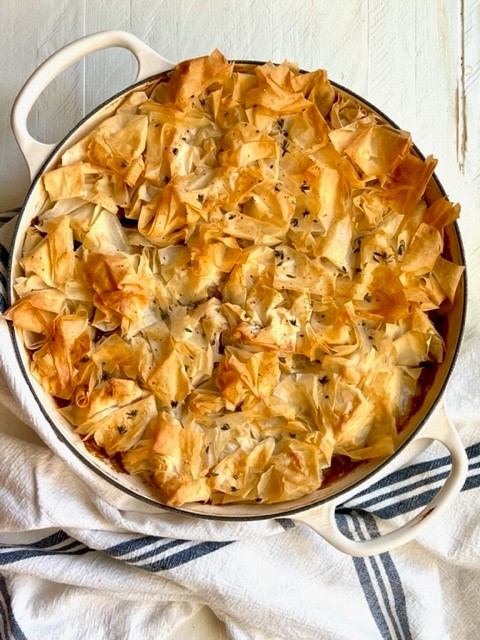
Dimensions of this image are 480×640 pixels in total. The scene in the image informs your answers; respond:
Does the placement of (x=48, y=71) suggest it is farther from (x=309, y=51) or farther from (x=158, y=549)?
(x=158, y=549)

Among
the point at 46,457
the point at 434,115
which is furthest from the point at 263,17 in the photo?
the point at 46,457

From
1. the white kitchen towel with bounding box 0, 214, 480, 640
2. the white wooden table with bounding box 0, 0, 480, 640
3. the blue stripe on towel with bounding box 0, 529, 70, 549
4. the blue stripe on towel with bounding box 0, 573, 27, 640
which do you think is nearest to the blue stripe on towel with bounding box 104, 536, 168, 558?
the white kitchen towel with bounding box 0, 214, 480, 640

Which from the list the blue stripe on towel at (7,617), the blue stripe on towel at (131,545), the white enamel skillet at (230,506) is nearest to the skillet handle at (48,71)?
the white enamel skillet at (230,506)

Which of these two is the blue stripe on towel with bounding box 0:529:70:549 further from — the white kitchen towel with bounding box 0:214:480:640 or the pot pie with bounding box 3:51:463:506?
the pot pie with bounding box 3:51:463:506

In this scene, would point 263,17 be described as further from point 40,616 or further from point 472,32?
point 40,616

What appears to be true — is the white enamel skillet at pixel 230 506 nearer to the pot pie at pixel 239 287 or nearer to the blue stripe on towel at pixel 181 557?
the pot pie at pixel 239 287

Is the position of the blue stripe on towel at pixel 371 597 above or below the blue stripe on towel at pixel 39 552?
above
